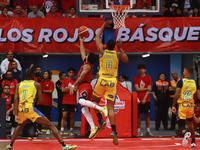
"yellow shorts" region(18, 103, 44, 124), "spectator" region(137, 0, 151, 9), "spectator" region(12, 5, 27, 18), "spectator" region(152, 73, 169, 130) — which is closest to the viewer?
"yellow shorts" region(18, 103, 44, 124)

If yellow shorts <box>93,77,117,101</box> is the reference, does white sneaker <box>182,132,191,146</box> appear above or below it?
below

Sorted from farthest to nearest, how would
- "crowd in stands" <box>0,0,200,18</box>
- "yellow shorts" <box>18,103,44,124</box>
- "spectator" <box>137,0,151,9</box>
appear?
"crowd in stands" <box>0,0,200,18</box>, "spectator" <box>137,0,151,9</box>, "yellow shorts" <box>18,103,44,124</box>

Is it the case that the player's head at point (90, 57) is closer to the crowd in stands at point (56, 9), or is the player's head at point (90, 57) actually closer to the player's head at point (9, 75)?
the player's head at point (9, 75)

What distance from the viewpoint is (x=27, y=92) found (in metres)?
9.69

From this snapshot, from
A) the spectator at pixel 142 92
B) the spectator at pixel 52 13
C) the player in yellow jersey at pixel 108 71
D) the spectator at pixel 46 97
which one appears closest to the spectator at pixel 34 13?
the spectator at pixel 52 13

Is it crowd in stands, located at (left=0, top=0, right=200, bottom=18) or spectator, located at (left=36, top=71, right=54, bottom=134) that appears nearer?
spectator, located at (left=36, top=71, right=54, bottom=134)

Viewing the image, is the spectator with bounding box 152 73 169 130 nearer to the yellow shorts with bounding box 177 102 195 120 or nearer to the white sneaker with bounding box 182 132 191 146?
the yellow shorts with bounding box 177 102 195 120

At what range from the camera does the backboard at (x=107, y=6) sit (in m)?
13.0

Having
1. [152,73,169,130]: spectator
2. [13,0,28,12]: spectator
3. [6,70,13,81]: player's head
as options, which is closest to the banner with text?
[152,73,169,130]: spectator

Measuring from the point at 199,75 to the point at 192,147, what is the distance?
20.9 ft

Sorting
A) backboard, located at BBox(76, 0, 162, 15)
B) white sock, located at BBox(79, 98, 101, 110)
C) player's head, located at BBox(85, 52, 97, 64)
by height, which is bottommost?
white sock, located at BBox(79, 98, 101, 110)

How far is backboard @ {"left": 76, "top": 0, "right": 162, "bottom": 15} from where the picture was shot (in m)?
13.0

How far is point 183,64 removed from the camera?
18.7m

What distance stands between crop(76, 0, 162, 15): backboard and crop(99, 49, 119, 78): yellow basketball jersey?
349 cm
